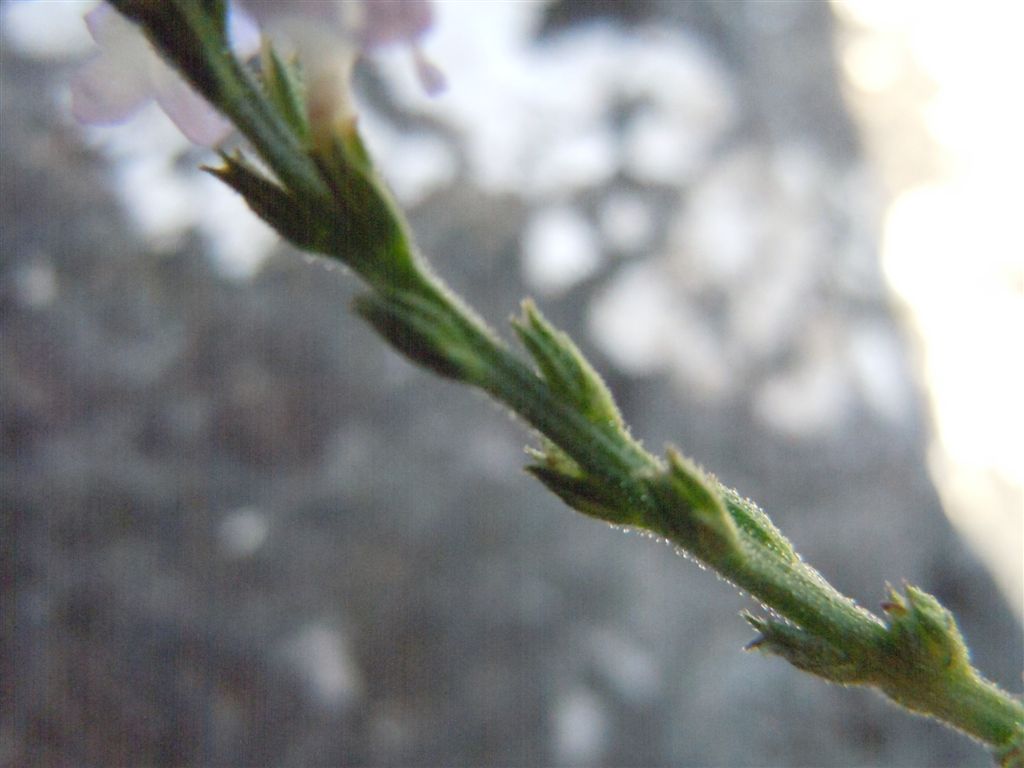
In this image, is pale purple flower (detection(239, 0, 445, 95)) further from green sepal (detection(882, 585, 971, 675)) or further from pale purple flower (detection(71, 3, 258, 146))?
green sepal (detection(882, 585, 971, 675))

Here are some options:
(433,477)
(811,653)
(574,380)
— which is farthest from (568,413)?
(433,477)

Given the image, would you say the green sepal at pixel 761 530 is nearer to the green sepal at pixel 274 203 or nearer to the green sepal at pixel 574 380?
the green sepal at pixel 574 380

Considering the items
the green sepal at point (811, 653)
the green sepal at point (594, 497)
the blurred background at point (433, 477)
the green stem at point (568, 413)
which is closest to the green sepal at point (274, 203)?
the green stem at point (568, 413)

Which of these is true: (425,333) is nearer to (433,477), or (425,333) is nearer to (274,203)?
(274,203)

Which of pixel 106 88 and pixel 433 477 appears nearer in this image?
pixel 106 88

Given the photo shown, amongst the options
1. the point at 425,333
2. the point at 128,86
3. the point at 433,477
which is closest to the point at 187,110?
the point at 128,86
